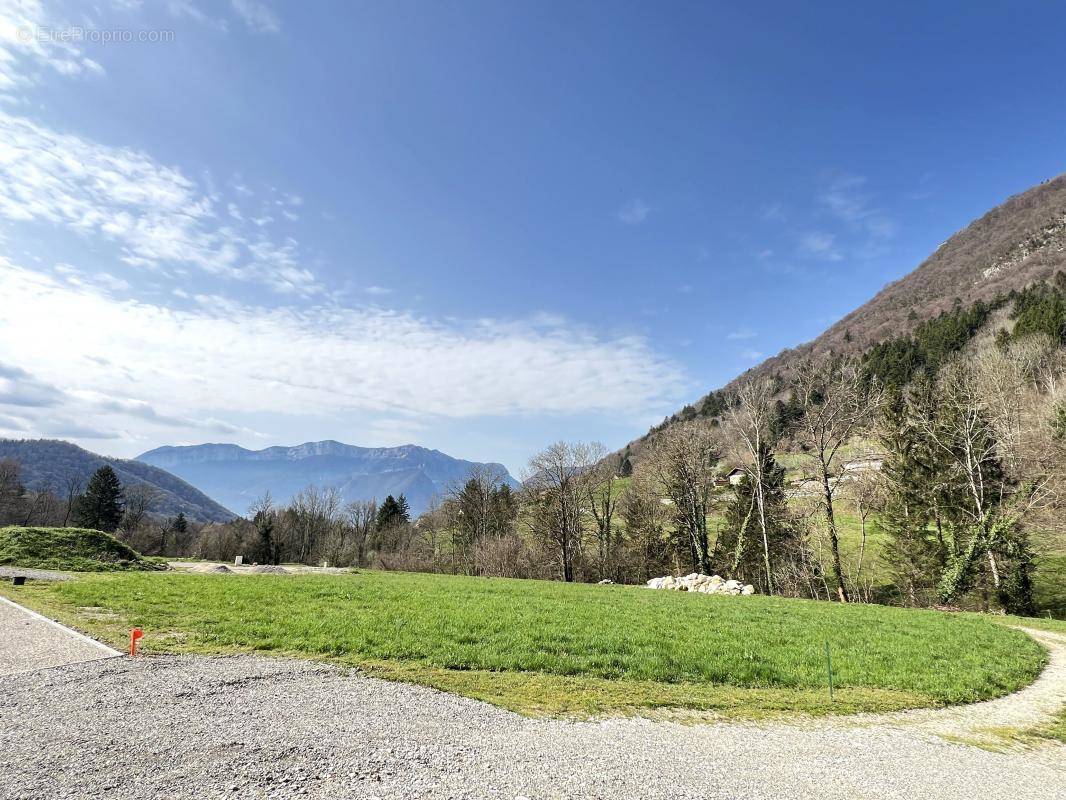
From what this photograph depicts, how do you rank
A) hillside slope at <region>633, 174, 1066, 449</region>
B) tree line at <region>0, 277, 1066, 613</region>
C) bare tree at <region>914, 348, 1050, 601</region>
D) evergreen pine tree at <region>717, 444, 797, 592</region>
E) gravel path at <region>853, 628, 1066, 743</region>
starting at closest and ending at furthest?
1. gravel path at <region>853, 628, 1066, 743</region>
2. bare tree at <region>914, 348, 1050, 601</region>
3. tree line at <region>0, 277, 1066, 613</region>
4. evergreen pine tree at <region>717, 444, 797, 592</region>
5. hillside slope at <region>633, 174, 1066, 449</region>

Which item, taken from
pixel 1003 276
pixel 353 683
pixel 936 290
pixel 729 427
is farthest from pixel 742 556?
pixel 936 290

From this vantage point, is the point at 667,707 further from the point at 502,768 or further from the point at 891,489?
the point at 891,489

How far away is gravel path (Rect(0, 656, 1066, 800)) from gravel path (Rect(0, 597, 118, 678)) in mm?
970

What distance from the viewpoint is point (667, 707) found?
8789mm

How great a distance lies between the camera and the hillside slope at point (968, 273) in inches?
4446

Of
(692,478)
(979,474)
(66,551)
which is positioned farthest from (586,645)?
(692,478)

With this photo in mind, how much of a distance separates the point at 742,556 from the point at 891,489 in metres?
11.7

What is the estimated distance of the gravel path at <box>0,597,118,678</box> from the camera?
9113 mm

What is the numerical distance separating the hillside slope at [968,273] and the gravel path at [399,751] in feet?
402

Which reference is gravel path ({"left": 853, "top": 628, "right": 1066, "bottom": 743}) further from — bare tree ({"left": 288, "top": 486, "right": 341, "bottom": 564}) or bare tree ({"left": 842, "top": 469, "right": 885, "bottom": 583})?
bare tree ({"left": 288, "top": 486, "right": 341, "bottom": 564})

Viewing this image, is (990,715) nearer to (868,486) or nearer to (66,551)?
(868,486)

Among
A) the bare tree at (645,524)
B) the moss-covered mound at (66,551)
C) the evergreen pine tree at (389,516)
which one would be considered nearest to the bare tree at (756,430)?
the bare tree at (645,524)

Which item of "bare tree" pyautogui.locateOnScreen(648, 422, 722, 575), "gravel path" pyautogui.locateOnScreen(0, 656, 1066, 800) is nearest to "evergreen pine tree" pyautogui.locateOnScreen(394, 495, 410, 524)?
"bare tree" pyautogui.locateOnScreen(648, 422, 722, 575)

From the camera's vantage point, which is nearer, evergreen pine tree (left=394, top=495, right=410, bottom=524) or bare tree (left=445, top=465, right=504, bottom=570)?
bare tree (left=445, top=465, right=504, bottom=570)
